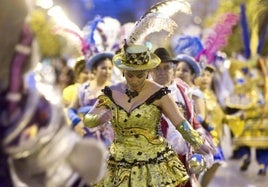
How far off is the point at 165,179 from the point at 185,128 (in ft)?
1.21

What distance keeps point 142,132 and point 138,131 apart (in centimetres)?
3

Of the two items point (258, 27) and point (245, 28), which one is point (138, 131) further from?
point (245, 28)

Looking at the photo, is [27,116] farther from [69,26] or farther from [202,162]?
[69,26]

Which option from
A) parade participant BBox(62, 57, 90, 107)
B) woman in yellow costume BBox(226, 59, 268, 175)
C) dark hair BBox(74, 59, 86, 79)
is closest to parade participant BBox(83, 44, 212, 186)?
parade participant BBox(62, 57, 90, 107)

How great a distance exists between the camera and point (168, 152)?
575 cm

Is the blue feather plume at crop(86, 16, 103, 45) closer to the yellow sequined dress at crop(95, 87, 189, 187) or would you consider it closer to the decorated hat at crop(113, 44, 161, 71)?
the decorated hat at crop(113, 44, 161, 71)

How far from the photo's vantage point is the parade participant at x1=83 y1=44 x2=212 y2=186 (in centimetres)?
562

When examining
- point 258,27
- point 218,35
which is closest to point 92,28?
point 218,35

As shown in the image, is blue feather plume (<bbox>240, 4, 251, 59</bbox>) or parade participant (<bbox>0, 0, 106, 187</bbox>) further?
blue feather plume (<bbox>240, 4, 251, 59</bbox>)

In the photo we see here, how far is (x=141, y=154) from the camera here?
567 centimetres

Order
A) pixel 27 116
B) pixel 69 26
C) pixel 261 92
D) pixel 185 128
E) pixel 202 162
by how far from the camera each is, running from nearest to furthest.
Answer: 1. pixel 27 116
2. pixel 185 128
3. pixel 202 162
4. pixel 69 26
5. pixel 261 92

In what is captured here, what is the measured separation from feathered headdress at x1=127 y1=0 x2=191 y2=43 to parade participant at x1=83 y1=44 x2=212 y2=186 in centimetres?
60

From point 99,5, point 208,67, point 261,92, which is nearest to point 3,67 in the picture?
point 208,67

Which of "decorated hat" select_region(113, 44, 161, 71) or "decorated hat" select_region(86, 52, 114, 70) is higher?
"decorated hat" select_region(113, 44, 161, 71)
